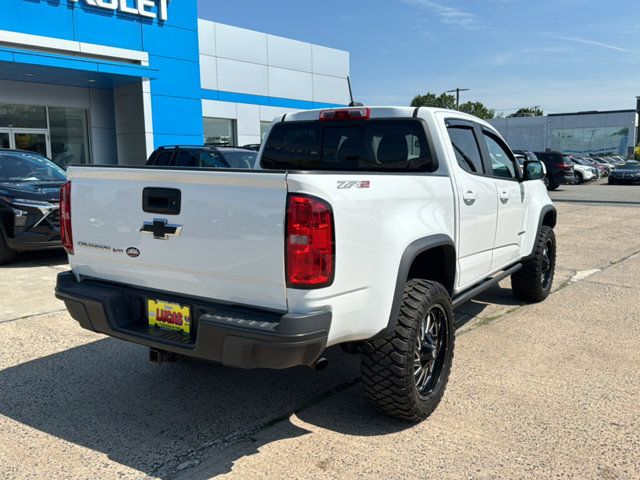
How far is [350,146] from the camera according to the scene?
428 cm

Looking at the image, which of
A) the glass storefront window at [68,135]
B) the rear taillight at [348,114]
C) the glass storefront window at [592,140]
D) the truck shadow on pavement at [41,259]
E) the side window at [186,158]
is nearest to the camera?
the rear taillight at [348,114]

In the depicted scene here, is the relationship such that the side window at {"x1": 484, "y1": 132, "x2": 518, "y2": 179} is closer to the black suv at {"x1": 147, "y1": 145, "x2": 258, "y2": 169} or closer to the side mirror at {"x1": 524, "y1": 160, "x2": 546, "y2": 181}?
the side mirror at {"x1": 524, "y1": 160, "x2": 546, "y2": 181}

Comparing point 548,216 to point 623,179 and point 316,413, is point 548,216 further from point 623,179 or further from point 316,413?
point 623,179

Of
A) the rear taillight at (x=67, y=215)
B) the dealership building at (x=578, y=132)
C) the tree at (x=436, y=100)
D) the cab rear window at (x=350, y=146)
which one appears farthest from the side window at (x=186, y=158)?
the tree at (x=436, y=100)

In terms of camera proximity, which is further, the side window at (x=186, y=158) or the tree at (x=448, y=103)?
the tree at (x=448, y=103)

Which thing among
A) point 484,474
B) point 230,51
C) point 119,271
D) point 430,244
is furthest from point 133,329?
point 230,51

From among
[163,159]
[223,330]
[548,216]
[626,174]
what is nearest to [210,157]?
[163,159]

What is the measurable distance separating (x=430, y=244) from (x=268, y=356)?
4.19 feet

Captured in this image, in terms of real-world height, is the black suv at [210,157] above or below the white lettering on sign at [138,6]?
below

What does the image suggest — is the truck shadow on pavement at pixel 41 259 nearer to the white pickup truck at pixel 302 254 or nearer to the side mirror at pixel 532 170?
the white pickup truck at pixel 302 254

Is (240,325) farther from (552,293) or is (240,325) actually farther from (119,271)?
(552,293)

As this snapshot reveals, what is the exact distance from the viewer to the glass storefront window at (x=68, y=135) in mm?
16766

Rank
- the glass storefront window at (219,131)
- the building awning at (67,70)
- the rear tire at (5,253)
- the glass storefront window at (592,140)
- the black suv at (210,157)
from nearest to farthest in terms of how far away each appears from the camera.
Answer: the rear tire at (5,253)
the black suv at (210,157)
the building awning at (67,70)
the glass storefront window at (219,131)
the glass storefront window at (592,140)

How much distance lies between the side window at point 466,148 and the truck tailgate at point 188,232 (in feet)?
6.52
